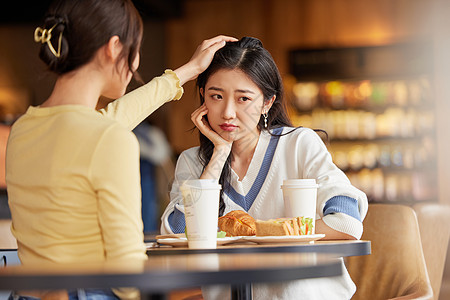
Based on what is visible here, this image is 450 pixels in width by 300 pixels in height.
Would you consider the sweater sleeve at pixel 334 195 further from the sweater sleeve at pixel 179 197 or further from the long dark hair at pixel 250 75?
the sweater sleeve at pixel 179 197

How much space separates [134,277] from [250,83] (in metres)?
1.40

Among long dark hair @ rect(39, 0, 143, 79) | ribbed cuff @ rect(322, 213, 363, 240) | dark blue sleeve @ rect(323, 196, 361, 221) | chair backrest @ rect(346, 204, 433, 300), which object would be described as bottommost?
chair backrest @ rect(346, 204, 433, 300)

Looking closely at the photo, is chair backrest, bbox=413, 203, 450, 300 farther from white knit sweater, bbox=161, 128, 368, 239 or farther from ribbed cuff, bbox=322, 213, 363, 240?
ribbed cuff, bbox=322, 213, 363, 240

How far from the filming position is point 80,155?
112cm

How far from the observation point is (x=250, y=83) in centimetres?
218

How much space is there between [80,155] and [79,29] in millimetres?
271

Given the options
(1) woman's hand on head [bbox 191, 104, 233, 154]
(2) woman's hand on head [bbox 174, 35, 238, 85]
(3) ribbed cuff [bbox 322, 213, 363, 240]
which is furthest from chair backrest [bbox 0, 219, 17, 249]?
(3) ribbed cuff [bbox 322, 213, 363, 240]

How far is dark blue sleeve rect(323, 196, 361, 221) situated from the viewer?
1.83 meters

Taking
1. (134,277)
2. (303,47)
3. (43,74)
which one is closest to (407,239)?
(43,74)

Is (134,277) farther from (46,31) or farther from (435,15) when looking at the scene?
(435,15)

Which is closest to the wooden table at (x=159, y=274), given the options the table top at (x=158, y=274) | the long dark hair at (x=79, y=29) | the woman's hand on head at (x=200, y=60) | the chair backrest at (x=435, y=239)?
the table top at (x=158, y=274)

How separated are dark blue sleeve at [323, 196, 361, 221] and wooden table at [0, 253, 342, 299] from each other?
2.70 feet

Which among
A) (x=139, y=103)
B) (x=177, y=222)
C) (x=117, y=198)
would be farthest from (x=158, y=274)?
(x=177, y=222)

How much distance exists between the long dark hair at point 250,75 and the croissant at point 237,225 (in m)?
0.30
